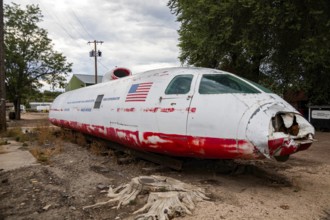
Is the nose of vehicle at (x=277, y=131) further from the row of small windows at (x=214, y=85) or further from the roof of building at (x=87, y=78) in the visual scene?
the roof of building at (x=87, y=78)

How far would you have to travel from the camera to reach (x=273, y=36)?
15539 mm

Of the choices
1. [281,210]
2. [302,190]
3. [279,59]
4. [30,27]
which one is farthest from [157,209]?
[30,27]

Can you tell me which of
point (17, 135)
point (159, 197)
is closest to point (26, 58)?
point (17, 135)

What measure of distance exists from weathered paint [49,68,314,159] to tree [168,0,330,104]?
7.29 metres

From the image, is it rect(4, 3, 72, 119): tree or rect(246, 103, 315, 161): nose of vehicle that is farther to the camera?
rect(4, 3, 72, 119): tree

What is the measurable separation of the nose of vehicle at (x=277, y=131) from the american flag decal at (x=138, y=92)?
9.53 feet

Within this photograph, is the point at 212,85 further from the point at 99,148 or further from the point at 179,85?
the point at 99,148

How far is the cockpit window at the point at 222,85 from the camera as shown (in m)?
6.38

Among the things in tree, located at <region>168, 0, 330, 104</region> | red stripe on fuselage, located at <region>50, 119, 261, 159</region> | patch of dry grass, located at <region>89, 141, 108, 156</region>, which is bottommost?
patch of dry grass, located at <region>89, 141, 108, 156</region>

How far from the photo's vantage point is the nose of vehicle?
5.41m

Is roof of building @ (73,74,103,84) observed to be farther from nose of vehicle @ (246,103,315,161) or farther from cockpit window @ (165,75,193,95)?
nose of vehicle @ (246,103,315,161)

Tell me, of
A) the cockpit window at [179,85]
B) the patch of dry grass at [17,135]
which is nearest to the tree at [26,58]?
the patch of dry grass at [17,135]

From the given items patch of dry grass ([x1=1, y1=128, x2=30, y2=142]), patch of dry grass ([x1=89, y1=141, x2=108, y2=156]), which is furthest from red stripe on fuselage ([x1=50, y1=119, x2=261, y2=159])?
patch of dry grass ([x1=1, y1=128, x2=30, y2=142])

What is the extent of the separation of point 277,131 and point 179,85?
2.31 meters
